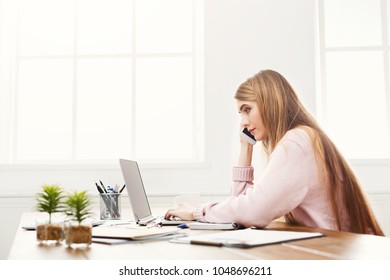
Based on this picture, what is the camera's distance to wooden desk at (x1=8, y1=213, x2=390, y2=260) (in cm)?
83

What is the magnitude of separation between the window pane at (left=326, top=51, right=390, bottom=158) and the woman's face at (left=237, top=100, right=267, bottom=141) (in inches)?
55.8

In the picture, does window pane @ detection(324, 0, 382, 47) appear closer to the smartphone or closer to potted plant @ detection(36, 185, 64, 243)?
the smartphone

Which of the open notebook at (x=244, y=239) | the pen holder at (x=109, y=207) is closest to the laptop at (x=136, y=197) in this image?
the pen holder at (x=109, y=207)

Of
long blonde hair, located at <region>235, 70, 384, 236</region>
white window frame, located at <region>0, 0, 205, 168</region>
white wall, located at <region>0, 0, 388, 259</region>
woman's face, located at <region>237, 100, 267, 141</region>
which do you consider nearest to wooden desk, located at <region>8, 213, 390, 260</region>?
long blonde hair, located at <region>235, 70, 384, 236</region>

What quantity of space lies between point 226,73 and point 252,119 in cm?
122

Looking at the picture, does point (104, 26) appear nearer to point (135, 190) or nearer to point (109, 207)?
point (109, 207)

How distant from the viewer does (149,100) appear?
117 inches

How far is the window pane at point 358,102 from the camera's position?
295cm

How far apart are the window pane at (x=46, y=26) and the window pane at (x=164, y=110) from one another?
0.45m

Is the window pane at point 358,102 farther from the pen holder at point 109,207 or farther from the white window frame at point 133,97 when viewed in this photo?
the pen holder at point 109,207

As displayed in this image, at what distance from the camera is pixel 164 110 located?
9.71ft

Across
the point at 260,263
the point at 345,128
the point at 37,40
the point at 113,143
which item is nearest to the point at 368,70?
the point at 345,128

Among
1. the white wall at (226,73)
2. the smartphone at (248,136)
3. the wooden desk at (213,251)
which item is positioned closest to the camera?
the wooden desk at (213,251)

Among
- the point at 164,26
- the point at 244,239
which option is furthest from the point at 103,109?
the point at 244,239
